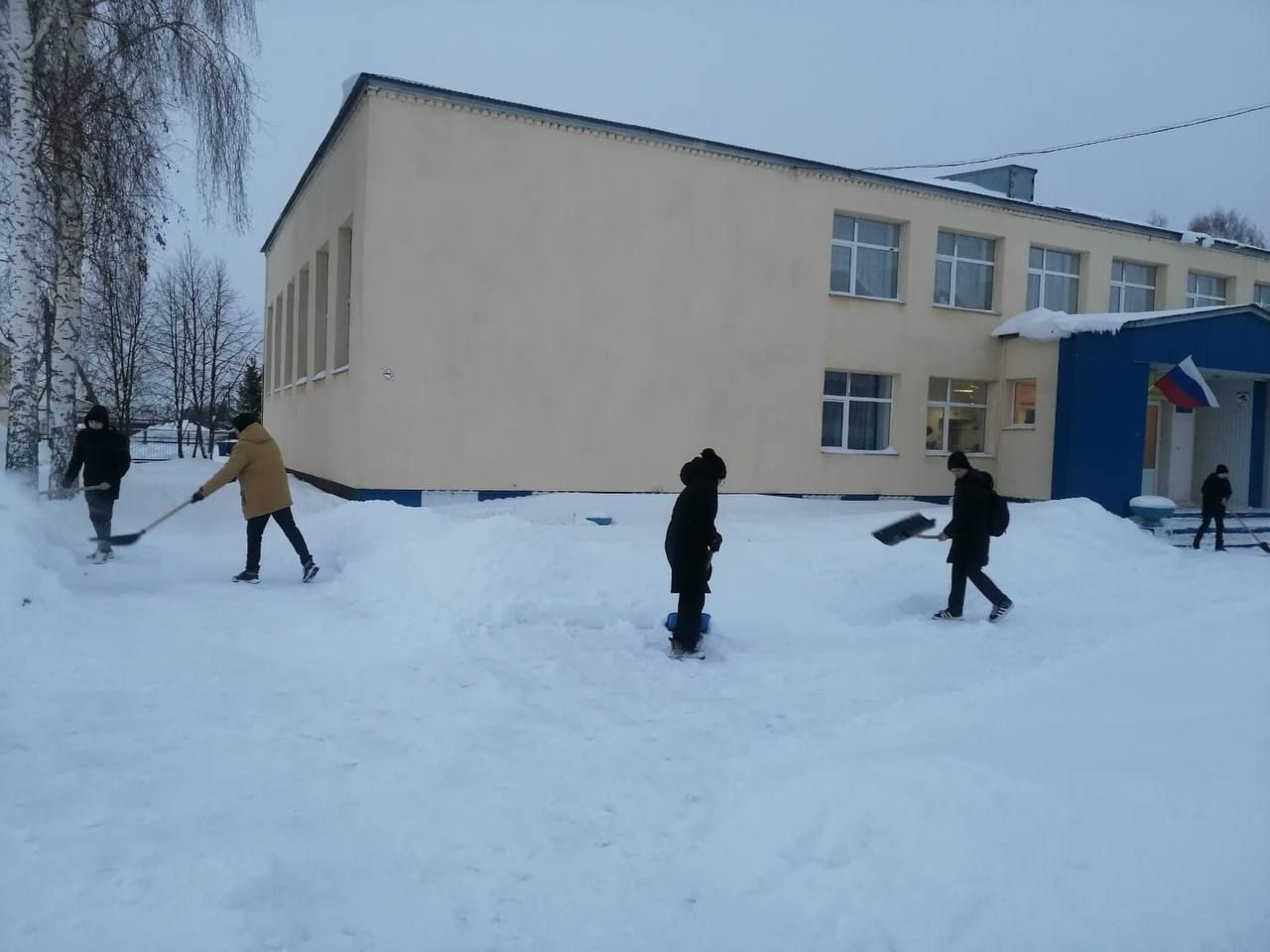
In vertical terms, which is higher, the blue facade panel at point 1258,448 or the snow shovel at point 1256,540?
the blue facade panel at point 1258,448

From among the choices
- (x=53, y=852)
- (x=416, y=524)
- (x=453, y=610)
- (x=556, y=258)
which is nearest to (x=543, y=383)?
(x=556, y=258)

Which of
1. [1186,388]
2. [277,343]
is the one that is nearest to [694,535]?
[1186,388]

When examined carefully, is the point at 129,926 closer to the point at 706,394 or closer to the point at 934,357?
the point at 706,394

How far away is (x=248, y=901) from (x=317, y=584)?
6.39 metres

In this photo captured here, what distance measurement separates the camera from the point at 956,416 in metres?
20.8

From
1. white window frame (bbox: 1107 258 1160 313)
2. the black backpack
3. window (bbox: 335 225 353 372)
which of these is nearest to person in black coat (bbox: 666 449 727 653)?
the black backpack

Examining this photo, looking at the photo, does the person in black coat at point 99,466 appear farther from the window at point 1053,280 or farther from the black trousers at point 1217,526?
the window at point 1053,280

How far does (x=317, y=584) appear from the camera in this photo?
9711 millimetres

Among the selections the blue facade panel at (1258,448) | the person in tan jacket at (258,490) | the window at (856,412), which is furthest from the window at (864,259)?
the person in tan jacket at (258,490)

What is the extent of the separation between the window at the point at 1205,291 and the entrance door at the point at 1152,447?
14.1 ft

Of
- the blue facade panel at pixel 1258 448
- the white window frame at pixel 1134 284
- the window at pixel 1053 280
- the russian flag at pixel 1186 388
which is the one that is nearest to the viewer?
the russian flag at pixel 1186 388

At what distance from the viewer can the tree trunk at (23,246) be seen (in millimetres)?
11820

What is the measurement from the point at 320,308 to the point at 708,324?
27.1 ft

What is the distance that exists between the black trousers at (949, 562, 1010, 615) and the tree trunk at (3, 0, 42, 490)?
36.7 feet
